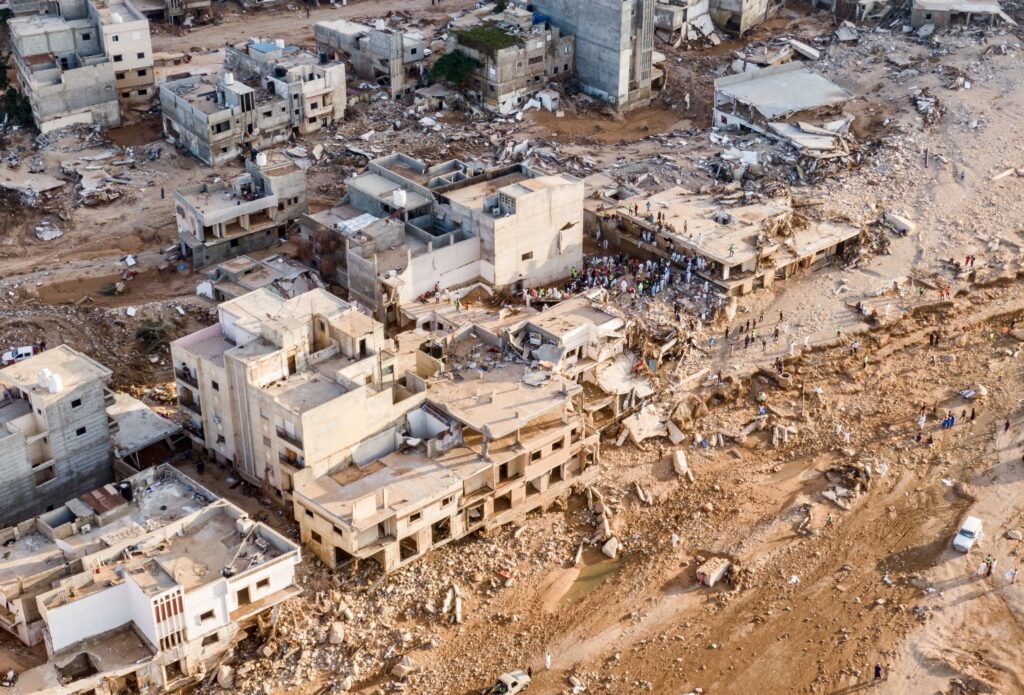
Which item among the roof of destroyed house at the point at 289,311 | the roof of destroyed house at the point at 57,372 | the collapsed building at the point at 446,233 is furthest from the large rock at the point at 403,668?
the collapsed building at the point at 446,233

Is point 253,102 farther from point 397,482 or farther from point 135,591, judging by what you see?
point 135,591

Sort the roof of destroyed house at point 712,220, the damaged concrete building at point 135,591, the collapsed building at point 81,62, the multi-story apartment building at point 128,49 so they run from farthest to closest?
the multi-story apartment building at point 128,49, the collapsed building at point 81,62, the roof of destroyed house at point 712,220, the damaged concrete building at point 135,591

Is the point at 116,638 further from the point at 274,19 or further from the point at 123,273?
the point at 274,19

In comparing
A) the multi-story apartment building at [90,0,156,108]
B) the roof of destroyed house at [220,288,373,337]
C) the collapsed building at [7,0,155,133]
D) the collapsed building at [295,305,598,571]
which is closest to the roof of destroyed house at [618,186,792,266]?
the collapsed building at [295,305,598,571]

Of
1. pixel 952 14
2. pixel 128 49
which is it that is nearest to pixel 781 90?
pixel 952 14

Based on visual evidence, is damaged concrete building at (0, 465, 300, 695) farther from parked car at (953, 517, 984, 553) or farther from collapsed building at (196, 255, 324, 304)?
parked car at (953, 517, 984, 553)

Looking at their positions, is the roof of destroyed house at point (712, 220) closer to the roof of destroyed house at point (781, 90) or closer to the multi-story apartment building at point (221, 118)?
the roof of destroyed house at point (781, 90)
